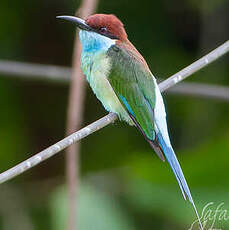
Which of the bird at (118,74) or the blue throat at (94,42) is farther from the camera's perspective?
the blue throat at (94,42)

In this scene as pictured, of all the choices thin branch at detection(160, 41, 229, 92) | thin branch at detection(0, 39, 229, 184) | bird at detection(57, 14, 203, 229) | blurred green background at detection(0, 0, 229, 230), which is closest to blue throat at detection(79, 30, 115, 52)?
bird at detection(57, 14, 203, 229)

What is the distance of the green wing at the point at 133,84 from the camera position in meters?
3.06

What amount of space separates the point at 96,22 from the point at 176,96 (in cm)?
130

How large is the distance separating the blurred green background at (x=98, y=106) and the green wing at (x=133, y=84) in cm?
68

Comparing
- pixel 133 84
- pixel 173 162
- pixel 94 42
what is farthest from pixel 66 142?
pixel 94 42

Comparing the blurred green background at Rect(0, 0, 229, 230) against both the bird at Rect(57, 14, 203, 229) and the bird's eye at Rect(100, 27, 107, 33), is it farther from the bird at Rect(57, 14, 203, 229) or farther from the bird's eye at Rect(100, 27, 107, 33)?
the bird's eye at Rect(100, 27, 107, 33)

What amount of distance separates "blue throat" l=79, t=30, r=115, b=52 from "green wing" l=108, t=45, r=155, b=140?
40 millimetres

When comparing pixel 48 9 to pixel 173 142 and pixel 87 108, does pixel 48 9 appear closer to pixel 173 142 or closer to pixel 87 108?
pixel 87 108

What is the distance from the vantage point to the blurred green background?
403 centimetres

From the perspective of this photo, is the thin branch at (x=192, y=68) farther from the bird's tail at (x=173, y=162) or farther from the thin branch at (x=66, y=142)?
the bird's tail at (x=173, y=162)

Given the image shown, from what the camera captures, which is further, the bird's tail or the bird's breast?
the bird's breast

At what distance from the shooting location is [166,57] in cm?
431

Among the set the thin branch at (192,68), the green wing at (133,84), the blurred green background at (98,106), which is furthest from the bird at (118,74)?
the blurred green background at (98,106)

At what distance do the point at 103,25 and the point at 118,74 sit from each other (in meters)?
0.24
